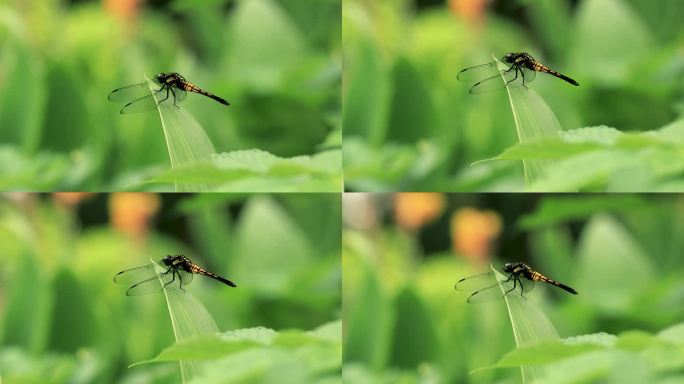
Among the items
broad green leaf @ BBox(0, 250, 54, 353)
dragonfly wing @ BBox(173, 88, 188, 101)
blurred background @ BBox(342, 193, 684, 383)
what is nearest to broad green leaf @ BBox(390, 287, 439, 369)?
blurred background @ BBox(342, 193, 684, 383)

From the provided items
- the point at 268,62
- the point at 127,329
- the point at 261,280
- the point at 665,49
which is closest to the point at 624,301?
the point at 665,49

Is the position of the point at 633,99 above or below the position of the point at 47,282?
above

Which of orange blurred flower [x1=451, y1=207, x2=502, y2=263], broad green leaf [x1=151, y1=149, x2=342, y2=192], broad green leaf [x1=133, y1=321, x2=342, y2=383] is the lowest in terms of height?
broad green leaf [x1=133, y1=321, x2=342, y2=383]

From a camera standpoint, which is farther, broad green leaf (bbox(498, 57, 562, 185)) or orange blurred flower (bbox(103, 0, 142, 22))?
orange blurred flower (bbox(103, 0, 142, 22))

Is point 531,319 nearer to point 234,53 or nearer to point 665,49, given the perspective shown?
point 665,49

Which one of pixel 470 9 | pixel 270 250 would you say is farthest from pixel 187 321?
pixel 470 9

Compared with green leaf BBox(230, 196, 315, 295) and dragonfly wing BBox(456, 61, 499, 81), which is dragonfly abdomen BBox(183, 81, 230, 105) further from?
dragonfly wing BBox(456, 61, 499, 81)

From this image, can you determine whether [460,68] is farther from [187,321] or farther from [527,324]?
[187,321]
